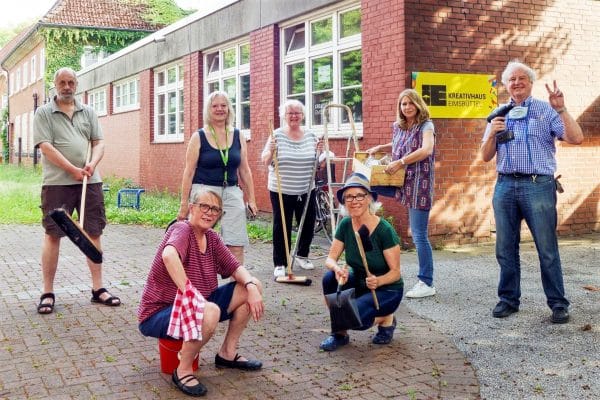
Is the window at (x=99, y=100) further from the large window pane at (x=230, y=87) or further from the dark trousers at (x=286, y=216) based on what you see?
A: the dark trousers at (x=286, y=216)

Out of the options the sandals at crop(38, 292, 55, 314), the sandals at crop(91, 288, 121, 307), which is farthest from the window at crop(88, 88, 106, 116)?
the sandals at crop(38, 292, 55, 314)

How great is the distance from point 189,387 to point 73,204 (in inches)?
117

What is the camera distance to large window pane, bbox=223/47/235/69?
15852 mm

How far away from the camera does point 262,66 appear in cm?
1384

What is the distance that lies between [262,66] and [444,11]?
16.1 feet

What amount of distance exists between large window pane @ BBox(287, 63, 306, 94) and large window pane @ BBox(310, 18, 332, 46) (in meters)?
0.62

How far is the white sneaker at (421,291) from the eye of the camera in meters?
6.62

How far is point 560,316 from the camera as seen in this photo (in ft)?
18.4

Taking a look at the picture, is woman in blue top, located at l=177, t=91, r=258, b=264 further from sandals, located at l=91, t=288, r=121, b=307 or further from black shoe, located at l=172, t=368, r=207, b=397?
black shoe, located at l=172, t=368, r=207, b=397

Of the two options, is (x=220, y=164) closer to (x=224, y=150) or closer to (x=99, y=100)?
(x=224, y=150)

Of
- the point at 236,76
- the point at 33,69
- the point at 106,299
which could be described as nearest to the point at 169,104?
the point at 236,76

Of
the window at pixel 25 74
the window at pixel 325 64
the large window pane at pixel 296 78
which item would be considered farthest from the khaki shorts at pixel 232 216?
the window at pixel 25 74

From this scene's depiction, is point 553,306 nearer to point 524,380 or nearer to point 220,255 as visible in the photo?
point 524,380

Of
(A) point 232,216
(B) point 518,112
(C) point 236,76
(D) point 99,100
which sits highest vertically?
(D) point 99,100
